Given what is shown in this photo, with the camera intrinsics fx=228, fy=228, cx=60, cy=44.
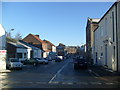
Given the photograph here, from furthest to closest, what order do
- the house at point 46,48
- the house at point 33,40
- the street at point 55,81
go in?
the house at point 46,48 < the house at point 33,40 < the street at point 55,81

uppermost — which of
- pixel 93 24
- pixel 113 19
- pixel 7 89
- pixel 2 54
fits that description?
pixel 93 24

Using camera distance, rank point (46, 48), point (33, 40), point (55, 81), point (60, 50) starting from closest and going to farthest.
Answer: point (55, 81), point (33, 40), point (46, 48), point (60, 50)

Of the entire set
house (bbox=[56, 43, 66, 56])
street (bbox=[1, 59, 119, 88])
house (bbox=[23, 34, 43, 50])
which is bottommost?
street (bbox=[1, 59, 119, 88])

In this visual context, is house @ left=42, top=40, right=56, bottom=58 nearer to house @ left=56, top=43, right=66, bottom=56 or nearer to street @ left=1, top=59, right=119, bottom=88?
house @ left=56, top=43, right=66, bottom=56

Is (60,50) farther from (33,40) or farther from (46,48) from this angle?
(33,40)

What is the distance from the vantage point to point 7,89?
1238cm

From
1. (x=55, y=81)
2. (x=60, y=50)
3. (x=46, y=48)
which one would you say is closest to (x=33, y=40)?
(x=46, y=48)

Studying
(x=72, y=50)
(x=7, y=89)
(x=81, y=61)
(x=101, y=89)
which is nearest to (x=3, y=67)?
(x=81, y=61)

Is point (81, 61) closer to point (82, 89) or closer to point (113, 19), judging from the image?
point (113, 19)

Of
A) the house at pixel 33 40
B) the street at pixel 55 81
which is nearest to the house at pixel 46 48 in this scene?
the house at pixel 33 40

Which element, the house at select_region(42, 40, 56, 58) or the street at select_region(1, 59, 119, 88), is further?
the house at select_region(42, 40, 56, 58)

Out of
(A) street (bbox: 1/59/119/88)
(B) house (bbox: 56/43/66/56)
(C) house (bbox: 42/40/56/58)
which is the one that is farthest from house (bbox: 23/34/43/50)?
(A) street (bbox: 1/59/119/88)

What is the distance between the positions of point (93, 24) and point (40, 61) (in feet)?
63.6

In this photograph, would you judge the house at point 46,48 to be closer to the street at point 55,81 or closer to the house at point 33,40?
the house at point 33,40
